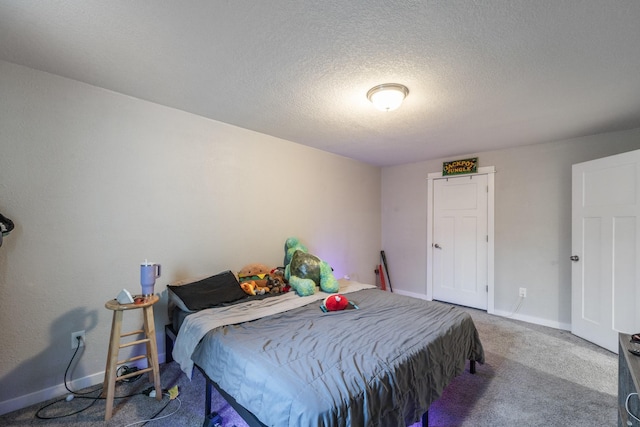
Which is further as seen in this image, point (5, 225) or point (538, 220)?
point (538, 220)

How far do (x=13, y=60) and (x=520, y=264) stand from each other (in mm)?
5230

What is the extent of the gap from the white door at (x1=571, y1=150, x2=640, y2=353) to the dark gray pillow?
3538 mm

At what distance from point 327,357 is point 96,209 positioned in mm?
2055

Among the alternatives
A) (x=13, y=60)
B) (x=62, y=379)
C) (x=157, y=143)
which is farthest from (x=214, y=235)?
(x=13, y=60)

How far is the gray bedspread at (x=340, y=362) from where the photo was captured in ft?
3.83

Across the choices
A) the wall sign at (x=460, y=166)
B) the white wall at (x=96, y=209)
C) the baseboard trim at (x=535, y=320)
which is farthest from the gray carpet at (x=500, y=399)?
the wall sign at (x=460, y=166)

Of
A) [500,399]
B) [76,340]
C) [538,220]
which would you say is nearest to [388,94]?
[500,399]

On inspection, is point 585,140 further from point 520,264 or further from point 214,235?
point 214,235

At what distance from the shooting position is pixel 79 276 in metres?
2.01

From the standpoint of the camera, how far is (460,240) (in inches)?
158

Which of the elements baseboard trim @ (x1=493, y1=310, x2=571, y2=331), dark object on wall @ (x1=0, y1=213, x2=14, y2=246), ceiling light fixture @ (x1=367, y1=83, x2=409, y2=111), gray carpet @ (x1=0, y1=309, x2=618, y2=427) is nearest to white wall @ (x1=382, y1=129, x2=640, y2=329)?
baseboard trim @ (x1=493, y1=310, x2=571, y2=331)

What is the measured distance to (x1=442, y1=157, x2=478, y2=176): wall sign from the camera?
3861mm

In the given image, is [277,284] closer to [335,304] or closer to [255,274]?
[255,274]

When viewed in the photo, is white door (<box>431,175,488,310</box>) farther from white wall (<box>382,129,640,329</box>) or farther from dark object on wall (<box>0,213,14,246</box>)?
dark object on wall (<box>0,213,14,246</box>)
